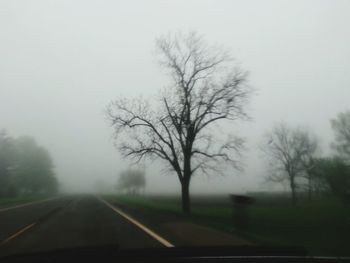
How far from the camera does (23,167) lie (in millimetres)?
95250

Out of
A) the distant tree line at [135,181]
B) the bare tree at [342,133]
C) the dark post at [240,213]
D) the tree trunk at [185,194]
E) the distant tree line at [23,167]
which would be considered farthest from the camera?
the distant tree line at [135,181]

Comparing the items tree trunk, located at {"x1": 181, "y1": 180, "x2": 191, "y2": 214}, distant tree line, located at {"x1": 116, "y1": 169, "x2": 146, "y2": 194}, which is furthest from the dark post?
distant tree line, located at {"x1": 116, "y1": 169, "x2": 146, "y2": 194}

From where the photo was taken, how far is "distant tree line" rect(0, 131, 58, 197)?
78.1 metres

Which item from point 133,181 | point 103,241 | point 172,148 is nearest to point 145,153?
point 172,148

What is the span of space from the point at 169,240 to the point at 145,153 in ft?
65.4

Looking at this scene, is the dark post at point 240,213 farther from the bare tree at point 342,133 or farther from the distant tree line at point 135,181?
the distant tree line at point 135,181

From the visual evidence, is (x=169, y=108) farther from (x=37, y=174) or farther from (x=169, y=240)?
(x=37, y=174)

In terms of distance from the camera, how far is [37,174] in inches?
3880

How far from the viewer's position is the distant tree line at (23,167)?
78.1 meters

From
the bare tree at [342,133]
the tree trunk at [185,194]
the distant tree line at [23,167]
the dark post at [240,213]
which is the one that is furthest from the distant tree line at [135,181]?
the dark post at [240,213]

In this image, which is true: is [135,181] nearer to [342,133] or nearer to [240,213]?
[342,133]

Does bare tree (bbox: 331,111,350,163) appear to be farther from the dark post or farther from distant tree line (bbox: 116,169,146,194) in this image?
distant tree line (bbox: 116,169,146,194)

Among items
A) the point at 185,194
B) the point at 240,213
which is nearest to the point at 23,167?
the point at 185,194

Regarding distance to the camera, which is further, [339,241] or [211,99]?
[211,99]
